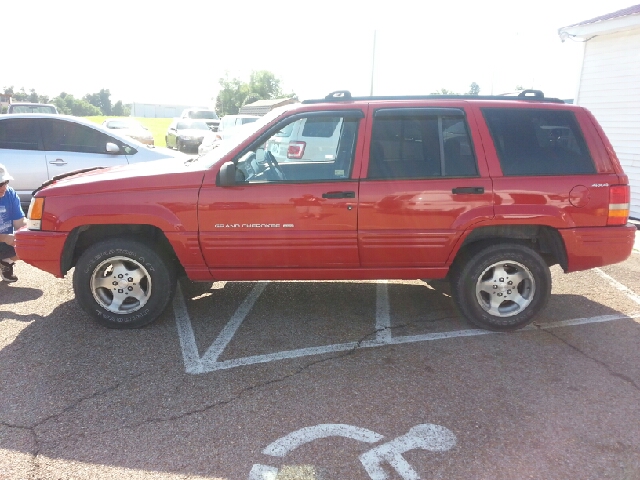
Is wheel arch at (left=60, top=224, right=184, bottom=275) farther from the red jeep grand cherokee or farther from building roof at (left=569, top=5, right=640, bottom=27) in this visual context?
building roof at (left=569, top=5, right=640, bottom=27)

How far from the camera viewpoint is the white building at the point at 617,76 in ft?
32.7

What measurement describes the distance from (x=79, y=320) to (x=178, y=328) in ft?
2.92

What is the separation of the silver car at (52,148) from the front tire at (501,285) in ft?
17.9

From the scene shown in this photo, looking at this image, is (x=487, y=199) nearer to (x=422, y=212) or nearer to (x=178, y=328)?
(x=422, y=212)

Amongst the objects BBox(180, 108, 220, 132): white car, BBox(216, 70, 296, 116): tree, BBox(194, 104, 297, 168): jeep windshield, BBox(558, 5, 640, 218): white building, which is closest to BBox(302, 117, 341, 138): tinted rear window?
BBox(194, 104, 297, 168): jeep windshield

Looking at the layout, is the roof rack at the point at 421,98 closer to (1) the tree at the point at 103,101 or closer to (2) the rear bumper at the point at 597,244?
(2) the rear bumper at the point at 597,244

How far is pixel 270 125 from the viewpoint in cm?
412

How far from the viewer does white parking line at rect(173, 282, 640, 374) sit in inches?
148

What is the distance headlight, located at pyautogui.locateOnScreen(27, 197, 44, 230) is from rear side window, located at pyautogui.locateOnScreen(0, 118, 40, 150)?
14.3 ft

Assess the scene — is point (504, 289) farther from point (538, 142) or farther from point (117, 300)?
point (117, 300)

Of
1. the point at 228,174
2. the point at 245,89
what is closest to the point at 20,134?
the point at 228,174

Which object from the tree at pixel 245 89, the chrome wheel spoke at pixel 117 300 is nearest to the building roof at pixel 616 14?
the chrome wheel spoke at pixel 117 300

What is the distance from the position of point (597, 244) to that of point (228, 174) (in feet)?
9.91

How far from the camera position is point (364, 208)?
4.07m
